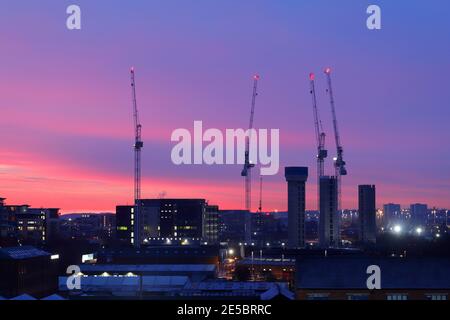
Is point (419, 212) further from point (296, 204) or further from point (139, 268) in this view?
point (139, 268)

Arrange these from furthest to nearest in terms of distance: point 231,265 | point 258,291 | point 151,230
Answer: point 151,230 → point 231,265 → point 258,291

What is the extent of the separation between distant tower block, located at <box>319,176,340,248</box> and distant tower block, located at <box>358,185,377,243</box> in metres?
7.95

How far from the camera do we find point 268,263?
41281 millimetres

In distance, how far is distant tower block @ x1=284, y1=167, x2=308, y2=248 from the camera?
73.1 meters

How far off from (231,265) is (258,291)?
89.1ft

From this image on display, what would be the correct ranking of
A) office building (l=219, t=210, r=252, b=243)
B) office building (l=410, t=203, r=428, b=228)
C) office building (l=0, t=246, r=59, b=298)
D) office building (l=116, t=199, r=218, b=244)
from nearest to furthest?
office building (l=0, t=246, r=59, b=298) < office building (l=116, t=199, r=218, b=244) < office building (l=219, t=210, r=252, b=243) < office building (l=410, t=203, r=428, b=228)

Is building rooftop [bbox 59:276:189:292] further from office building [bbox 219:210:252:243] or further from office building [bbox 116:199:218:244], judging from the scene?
office building [bbox 219:210:252:243]

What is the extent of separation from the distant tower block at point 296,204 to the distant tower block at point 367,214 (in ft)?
35.5

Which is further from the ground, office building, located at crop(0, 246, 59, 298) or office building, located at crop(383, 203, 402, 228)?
office building, located at crop(0, 246, 59, 298)

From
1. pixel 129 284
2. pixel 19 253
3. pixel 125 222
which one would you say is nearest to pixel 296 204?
pixel 125 222

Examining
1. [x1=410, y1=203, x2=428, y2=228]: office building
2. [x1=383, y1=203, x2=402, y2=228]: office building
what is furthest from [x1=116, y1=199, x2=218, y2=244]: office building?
[x1=410, y1=203, x2=428, y2=228]: office building

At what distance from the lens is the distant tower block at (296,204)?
73.1 meters
